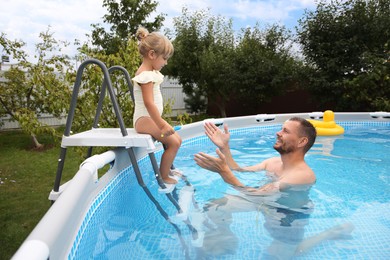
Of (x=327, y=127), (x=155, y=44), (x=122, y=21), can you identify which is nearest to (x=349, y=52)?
(x=327, y=127)

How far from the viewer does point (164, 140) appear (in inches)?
123

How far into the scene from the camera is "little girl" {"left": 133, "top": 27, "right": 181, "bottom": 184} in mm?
2871

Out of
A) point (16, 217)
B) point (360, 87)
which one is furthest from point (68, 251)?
point (360, 87)

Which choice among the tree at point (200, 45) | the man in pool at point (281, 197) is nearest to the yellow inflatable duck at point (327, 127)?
the man in pool at point (281, 197)

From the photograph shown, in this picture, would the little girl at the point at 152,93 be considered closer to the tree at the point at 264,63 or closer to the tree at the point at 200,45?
the tree at the point at 264,63

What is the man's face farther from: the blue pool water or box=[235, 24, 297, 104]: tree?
box=[235, 24, 297, 104]: tree

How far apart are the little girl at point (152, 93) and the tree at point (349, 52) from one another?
8.37 m

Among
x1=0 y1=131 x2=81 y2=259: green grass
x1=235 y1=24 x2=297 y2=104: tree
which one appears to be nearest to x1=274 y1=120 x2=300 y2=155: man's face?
x1=0 y1=131 x2=81 y2=259: green grass

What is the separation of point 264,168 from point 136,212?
4.90 feet

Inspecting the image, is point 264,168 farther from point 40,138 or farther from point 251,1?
point 40,138

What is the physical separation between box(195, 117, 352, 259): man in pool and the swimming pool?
2cm

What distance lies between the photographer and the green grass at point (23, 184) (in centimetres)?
370

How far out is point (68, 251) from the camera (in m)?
1.88

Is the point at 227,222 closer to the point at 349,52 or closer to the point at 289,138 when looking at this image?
the point at 289,138
